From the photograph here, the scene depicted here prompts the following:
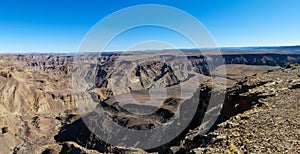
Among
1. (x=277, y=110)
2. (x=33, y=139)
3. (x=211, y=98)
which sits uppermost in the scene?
(x=277, y=110)

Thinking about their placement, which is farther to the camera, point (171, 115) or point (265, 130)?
point (171, 115)

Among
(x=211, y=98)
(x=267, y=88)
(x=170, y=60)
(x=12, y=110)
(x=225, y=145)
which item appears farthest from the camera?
(x=170, y=60)

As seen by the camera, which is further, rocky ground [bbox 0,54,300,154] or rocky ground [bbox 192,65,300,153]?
rocky ground [bbox 0,54,300,154]

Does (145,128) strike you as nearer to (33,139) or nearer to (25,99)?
(33,139)

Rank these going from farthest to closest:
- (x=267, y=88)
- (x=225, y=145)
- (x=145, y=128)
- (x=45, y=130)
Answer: (x=45, y=130), (x=145, y=128), (x=267, y=88), (x=225, y=145)

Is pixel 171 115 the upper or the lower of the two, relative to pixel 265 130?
lower

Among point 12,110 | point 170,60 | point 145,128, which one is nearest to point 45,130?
point 12,110

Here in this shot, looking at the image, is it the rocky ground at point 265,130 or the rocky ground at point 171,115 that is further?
the rocky ground at point 171,115

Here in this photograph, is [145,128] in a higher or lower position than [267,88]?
lower
